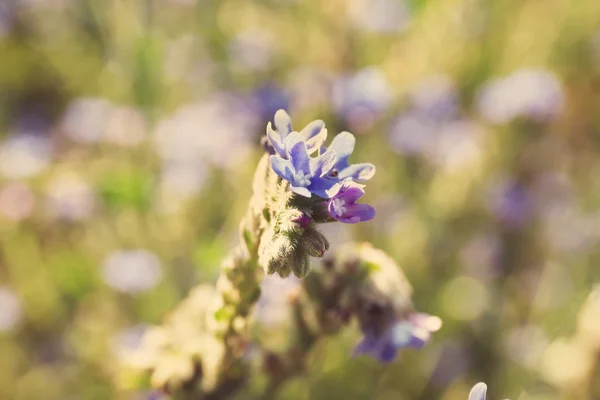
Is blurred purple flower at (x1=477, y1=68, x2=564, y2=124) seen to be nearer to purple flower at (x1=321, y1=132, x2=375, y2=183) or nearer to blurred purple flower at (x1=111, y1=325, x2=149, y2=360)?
blurred purple flower at (x1=111, y1=325, x2=149, y2=360)

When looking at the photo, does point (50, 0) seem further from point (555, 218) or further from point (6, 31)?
point (555, 218)

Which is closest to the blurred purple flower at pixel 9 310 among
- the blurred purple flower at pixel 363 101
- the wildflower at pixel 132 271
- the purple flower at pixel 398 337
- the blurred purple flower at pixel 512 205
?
the wildflower at pixel 132 271

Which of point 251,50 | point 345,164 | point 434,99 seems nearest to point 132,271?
point 251,50

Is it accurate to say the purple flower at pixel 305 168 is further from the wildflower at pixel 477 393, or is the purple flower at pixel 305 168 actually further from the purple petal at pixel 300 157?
the wildflower at pixel 477 393

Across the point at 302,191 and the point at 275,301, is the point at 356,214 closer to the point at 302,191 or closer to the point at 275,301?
the point at 302,191

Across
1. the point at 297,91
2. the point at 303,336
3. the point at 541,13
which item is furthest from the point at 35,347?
the point at 541,13

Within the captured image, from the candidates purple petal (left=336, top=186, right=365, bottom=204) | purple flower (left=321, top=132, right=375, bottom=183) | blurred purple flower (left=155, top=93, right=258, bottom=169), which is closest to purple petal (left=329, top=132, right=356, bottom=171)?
purple flower (left=321, top=132, right=375, bottom=183)

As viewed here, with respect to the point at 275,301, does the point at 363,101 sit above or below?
above
